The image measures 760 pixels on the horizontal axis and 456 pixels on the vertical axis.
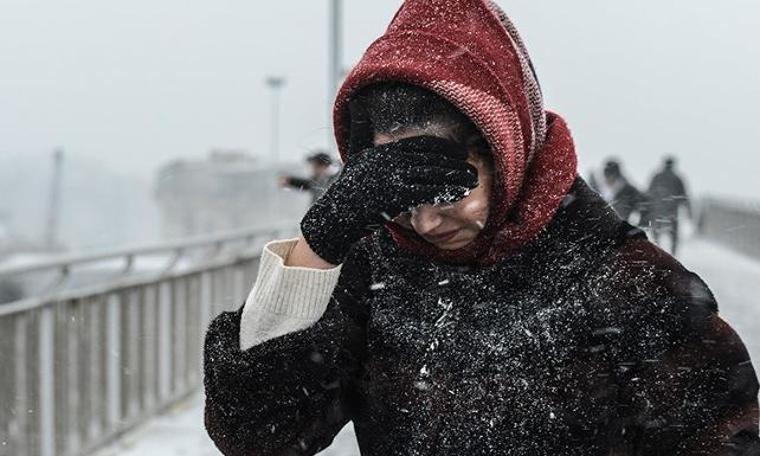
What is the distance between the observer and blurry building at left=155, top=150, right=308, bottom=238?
183 feet

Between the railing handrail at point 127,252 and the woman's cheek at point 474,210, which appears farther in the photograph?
the railing handrail at point 127,252

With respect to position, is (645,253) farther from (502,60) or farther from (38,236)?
(38,236)

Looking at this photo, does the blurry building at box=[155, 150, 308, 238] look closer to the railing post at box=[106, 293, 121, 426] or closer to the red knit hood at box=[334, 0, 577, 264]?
the railing post at box=[106, 293, 121, 426]

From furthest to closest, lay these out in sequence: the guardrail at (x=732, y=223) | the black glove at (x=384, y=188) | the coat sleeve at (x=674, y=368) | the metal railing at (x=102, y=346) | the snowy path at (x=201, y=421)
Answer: the guardrail at (x=732, y=223) < the snowy path at (x=201, y=421) < the metal railing at (x=102, y=346) < the coat sleeve at (x=674, y=368) < the black glove at (x=384, y=188)

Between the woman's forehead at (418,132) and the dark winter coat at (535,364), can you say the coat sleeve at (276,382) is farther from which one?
the woman's forehead at (418,132)

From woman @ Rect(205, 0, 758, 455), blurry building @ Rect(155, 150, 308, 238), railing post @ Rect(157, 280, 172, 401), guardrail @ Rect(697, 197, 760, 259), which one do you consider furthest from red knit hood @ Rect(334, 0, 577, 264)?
blurry building @ Rect(155, 150, 308, 238)

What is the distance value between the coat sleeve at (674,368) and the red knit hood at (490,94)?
0.18 m

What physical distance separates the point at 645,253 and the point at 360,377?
1.68 ft

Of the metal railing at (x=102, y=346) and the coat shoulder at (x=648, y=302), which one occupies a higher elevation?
the coat shoulder at (x=648, y=302)

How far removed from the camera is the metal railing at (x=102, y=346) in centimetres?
473

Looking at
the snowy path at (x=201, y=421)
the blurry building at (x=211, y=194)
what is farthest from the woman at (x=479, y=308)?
the blurry building at (x=211, y=194)

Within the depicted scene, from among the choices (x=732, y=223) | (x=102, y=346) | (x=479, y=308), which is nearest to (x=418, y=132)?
(x=479, y=308)

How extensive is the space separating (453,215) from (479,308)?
183 mm

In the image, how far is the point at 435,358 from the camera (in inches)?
66.4
